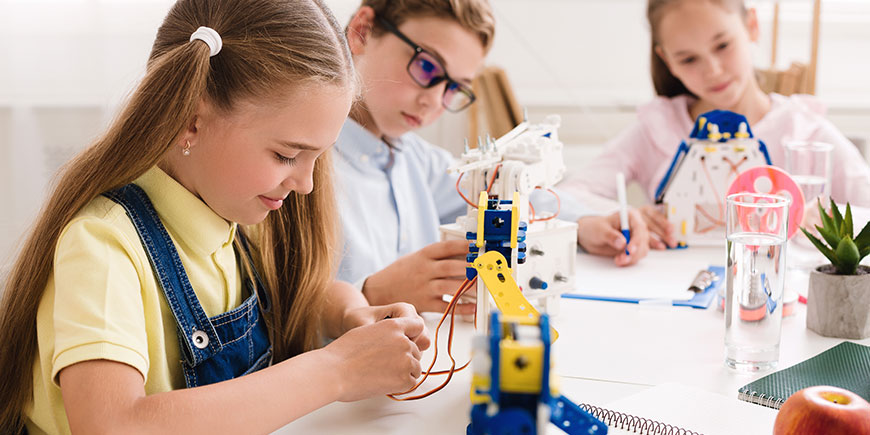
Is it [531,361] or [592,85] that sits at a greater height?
[592,85]

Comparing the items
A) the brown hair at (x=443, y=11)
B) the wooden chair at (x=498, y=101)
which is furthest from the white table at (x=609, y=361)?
the wooden chair at (x=498, y=101)

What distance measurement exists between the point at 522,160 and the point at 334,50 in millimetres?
347

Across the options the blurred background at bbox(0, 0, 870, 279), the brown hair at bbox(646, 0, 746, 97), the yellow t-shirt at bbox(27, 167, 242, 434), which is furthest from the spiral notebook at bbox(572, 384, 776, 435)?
the blurred background at bbox(0, 0, 870, 279)

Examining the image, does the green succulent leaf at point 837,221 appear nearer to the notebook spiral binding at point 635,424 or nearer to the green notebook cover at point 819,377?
the green notebook cover at point 819,377

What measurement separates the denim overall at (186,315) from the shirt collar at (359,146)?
603 millimetres

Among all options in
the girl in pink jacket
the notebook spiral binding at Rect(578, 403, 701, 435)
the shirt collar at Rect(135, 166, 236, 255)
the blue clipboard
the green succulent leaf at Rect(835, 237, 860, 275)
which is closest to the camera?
the notebook spiral binding at Rect(578, 403, 701, 435)

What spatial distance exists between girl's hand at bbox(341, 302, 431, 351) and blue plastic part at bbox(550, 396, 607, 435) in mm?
307

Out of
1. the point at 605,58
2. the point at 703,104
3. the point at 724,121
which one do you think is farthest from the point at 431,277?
the point at 605,58

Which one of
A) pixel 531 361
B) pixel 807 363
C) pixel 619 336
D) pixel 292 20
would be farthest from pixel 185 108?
pixel 807 363

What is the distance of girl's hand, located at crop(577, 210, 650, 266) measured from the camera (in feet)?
4.94

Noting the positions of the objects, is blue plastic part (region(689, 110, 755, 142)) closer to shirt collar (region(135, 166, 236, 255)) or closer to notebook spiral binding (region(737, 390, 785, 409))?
notebook spiral binding (region(737, 390, 785, 409))

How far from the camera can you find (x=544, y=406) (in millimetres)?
560

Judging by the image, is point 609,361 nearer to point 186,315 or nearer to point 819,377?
point 819,377

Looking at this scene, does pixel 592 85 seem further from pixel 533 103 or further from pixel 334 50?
pixel 334 50
